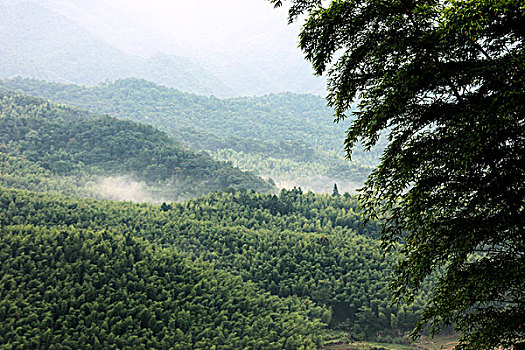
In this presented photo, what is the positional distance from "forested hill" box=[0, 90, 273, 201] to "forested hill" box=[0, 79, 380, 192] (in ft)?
71.0

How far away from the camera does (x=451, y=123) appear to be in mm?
4582

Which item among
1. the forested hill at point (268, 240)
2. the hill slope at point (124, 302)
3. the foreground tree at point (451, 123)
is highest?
the foreground tree at point (451, 123)

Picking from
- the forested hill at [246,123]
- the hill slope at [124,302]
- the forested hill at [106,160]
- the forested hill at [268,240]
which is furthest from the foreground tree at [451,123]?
the forested hill at [246,123]

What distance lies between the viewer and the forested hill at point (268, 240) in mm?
17141

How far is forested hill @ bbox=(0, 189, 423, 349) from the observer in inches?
675

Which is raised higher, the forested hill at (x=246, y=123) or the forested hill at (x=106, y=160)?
the forested hill at (x=246, y=123)

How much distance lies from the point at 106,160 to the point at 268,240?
3879cm

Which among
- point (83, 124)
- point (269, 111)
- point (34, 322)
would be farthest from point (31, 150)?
point (269, 111)

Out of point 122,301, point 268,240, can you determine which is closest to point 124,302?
point 122,301

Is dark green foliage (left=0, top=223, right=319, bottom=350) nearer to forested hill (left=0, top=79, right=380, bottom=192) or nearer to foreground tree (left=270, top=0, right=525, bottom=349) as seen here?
foreground tree (left=270, top=0, right=525, bottom=349)

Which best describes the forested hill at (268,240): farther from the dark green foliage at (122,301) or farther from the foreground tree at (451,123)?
the foreground tree at (451,123)

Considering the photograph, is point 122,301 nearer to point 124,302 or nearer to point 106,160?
point 124,302

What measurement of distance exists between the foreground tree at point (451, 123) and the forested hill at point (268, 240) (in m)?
10.8

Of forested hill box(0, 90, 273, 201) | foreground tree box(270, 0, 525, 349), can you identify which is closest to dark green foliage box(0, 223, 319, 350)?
foreground tree box(270, 0, 525, 349)
